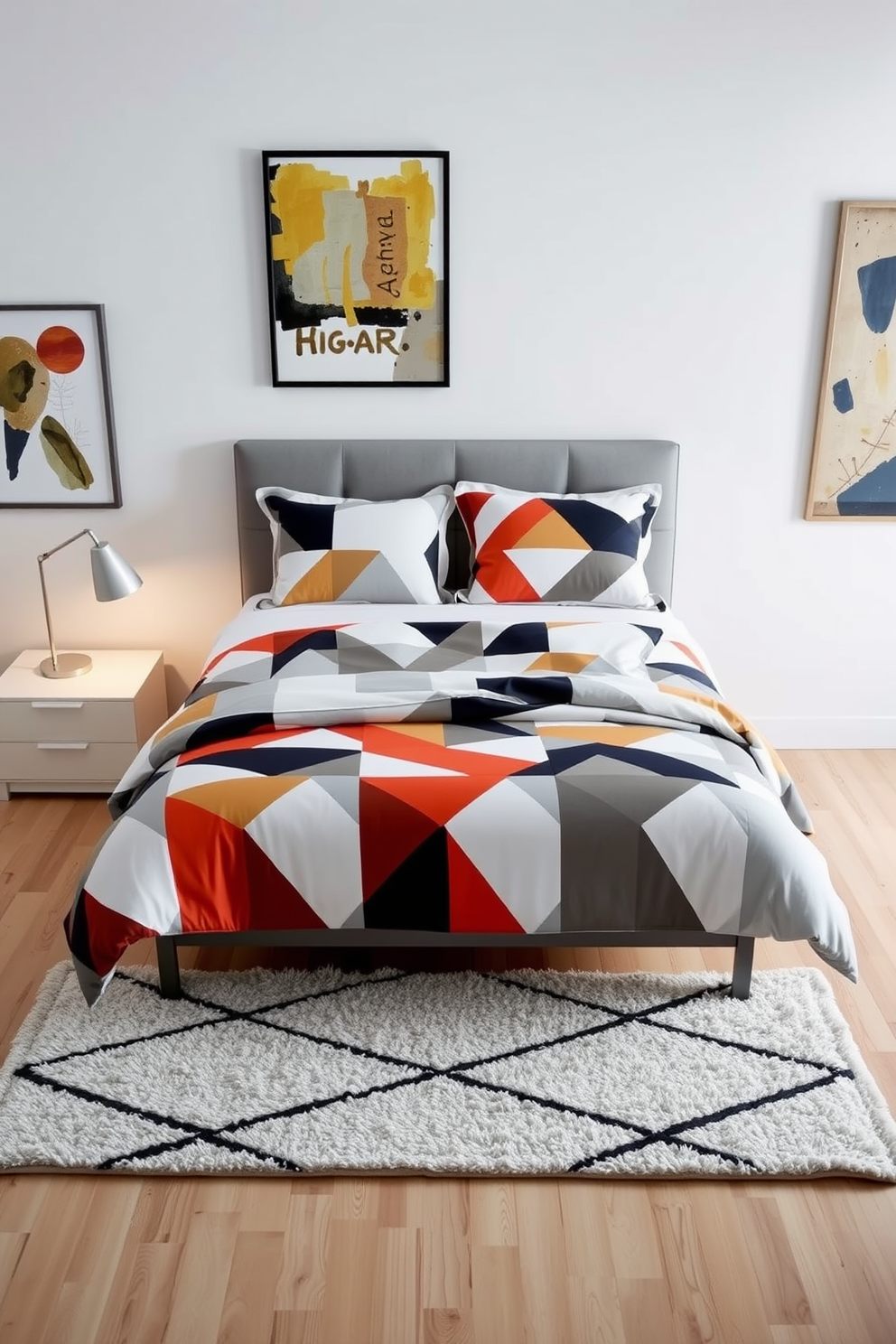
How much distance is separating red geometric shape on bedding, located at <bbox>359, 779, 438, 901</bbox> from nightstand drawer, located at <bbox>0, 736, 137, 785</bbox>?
4.85 ft

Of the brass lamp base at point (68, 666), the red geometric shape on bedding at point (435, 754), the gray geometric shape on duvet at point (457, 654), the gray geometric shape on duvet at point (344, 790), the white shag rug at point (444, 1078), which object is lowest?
the white shag rug at point (444, 1078)

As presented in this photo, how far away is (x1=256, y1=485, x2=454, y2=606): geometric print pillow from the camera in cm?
350

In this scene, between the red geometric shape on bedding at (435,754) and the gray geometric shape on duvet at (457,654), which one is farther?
the gray geometric shape on duvet at (457,654)

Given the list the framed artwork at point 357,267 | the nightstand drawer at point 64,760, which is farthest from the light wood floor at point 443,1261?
the framed artwork at point 357,267

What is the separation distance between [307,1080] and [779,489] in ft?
8.46

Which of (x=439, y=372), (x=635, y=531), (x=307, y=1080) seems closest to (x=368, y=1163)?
(x=307, y=1080)

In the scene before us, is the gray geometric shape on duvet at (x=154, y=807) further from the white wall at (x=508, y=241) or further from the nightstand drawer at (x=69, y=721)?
the white wall at (x=508, y=241)

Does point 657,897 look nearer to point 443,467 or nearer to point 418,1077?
point 418,1077

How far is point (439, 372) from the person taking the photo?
3719mm

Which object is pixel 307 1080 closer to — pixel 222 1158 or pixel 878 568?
pixel 222 1158

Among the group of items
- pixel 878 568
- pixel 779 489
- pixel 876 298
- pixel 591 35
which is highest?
pixel 591 35

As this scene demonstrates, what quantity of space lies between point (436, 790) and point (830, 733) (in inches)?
86.8

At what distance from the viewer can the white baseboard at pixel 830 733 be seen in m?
4.05

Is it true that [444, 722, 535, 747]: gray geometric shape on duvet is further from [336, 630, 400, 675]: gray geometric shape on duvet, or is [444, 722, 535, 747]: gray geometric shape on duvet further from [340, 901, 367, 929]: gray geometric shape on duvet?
[340, 901, 367, 929]: gray geometric shape on duvet
